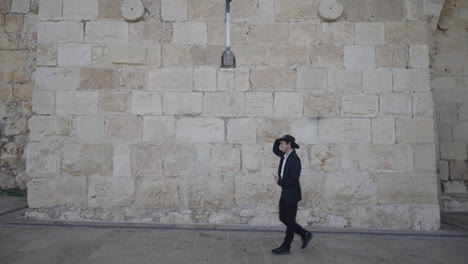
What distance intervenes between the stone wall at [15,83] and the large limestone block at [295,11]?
18.0ft

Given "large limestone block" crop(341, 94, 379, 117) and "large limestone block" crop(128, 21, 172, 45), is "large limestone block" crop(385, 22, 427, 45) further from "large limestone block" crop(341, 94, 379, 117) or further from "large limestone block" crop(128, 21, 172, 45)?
"large limestone block" crop(128, 21, 172, 45)

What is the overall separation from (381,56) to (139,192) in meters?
4.54

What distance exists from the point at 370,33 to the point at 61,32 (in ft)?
16.9

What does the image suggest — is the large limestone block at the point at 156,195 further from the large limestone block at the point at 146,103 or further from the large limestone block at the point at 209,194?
the large limestone block at the point at 146,103

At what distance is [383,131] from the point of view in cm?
464

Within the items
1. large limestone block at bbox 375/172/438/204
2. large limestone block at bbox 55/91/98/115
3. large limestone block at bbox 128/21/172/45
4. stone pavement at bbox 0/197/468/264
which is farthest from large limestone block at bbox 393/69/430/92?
large limestone block at bbox 55/91/98/115

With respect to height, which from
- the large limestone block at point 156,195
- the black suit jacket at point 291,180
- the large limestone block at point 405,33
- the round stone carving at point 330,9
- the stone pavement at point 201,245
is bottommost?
the stone pavement at point 201,245

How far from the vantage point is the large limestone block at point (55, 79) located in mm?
4676

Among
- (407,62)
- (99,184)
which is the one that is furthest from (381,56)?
(99,184)

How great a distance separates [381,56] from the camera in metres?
4.73

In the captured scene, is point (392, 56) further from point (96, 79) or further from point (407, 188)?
point (96, 79)

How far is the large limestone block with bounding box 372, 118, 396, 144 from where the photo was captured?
15.2 ft

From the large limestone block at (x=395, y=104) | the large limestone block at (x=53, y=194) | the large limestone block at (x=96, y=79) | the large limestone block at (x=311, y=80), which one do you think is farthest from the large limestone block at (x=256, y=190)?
the large limestone block at (x=96, y=79)

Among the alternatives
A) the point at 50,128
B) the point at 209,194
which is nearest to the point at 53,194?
the point at 50,128
